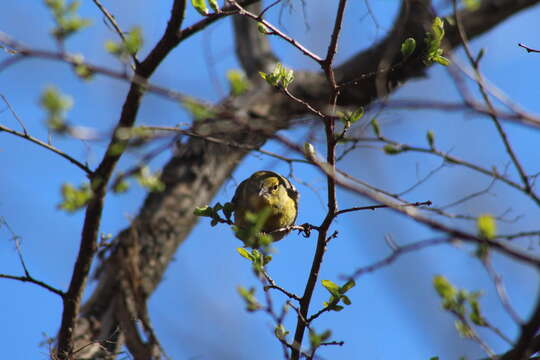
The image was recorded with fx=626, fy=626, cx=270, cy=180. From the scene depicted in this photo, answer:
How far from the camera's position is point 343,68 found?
7141 mm

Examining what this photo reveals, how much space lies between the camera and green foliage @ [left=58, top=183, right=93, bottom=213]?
419 centimetres

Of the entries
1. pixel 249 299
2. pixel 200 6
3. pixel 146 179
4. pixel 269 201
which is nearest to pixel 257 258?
pixel 249 299

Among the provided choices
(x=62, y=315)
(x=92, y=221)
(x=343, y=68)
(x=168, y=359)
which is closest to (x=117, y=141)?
(x=92, y=221)

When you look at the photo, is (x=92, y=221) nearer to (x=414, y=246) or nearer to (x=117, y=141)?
(x=117, y=141)

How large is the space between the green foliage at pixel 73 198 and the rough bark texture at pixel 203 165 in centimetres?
88

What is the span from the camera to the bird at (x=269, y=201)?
4.01 metres

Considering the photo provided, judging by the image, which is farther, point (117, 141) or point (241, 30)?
point (241, 30)

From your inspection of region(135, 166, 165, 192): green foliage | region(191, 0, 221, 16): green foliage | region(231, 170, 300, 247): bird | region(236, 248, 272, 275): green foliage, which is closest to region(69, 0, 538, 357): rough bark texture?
region(231, 170, 300, 247): bird

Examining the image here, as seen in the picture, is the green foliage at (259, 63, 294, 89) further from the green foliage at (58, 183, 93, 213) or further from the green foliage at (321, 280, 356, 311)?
the green foliage at (58, 183, 93, 213)

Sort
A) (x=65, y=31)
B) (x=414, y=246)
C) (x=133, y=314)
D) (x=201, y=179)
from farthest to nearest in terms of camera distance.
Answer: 1. (x=201, y=179)
2. (x=133, y=314)
3. (x=65, y=31)
4. (x=414, y=246)

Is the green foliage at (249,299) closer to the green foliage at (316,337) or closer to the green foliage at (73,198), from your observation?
the green foliage at (316,337)

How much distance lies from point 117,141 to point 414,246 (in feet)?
6.17

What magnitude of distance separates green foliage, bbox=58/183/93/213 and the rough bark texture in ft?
2.89

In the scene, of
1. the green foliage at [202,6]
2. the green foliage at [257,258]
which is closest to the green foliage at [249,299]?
the green foliage at [257,258]
